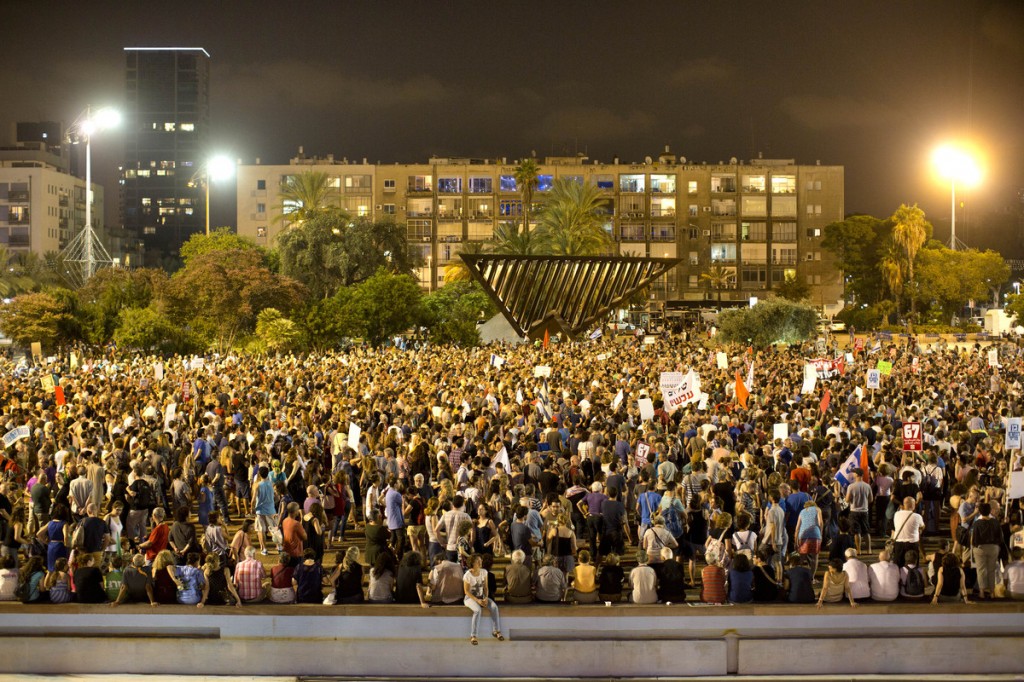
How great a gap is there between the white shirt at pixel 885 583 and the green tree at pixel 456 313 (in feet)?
138

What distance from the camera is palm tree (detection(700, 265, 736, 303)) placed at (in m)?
108

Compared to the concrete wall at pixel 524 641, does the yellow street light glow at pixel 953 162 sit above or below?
above

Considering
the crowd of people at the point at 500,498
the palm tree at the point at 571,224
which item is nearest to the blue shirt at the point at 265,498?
the crowd of people at the point at 500,498

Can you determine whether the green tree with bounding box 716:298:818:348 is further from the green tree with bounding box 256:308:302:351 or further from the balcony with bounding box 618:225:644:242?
the balcony with bounding box 618:225:644:242

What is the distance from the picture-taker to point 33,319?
42.1 m

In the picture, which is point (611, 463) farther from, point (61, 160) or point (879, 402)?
point (61, 160)

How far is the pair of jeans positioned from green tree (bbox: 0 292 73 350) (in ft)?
118

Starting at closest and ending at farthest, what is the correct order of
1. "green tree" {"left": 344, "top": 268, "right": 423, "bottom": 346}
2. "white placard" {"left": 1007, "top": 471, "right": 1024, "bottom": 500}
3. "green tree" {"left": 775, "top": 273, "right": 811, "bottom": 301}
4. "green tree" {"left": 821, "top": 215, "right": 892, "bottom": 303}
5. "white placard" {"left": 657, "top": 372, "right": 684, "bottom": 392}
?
1. "white placard" {"left": 1007, "top": 471, "right": 1024, "bottom": 500}
2. "white placard" {"left": 657, "top": 372, "right": 684, "bottom": 392}
3. "green tree" {"left": 344, "top": 268, "right": 423, "bottom": 346}
4. "green tree" {"left": 821, "top": 215, "right": 892, "bottom": 303}
5. "green tree" {"left": 775, "top": 273, "right": 811, "bottom": 301}

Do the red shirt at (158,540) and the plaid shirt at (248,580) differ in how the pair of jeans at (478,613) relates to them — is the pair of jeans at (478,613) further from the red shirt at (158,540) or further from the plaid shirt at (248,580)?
the red shirt at (158,540)

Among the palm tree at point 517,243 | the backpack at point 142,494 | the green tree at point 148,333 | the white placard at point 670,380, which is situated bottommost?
the backpack at point 142,494

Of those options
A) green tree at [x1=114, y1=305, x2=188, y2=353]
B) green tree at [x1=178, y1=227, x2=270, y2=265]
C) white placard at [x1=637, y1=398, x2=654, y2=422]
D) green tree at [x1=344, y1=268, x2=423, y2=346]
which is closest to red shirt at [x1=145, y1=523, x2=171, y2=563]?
white placard at [x1=637, y1=398, x2=654, y2=422]

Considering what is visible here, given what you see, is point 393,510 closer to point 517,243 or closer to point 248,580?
point 248,580

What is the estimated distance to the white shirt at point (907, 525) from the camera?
11.8m

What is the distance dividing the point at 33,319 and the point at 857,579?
38.3 m
